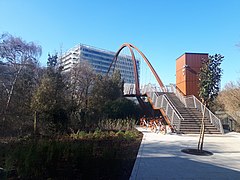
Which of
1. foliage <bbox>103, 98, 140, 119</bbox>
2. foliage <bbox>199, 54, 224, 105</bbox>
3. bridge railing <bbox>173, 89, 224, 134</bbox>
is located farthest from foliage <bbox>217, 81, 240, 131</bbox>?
foliage <bbox>199, 54, 224, 105</bbox>

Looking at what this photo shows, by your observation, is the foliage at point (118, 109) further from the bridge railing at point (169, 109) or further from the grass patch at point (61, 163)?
the grass patch at point (61, 163)

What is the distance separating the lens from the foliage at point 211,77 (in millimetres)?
7551

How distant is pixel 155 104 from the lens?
19.8 m

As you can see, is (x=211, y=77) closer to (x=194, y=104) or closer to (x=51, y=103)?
(x=51, y=103)

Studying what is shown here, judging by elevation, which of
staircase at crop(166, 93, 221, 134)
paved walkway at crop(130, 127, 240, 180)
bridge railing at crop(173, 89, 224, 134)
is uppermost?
bridge railing at crop(173, 89, 224, 134)

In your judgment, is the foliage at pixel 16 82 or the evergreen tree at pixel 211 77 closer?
the evergreen tree at pixel 211 77

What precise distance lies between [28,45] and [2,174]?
18.0 meters

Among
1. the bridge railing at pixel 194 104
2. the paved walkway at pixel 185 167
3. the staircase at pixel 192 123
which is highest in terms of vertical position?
the bridge railing at pixel 194 104

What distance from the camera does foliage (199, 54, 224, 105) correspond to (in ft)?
24.8

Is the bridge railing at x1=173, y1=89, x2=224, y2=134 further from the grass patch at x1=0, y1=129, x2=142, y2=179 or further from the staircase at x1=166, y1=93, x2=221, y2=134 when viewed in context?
the grass patch at x1=0, y1=129, x2=142, y2=179

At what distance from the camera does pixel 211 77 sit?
24.7ft

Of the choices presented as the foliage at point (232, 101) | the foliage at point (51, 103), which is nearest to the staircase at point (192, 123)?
the foliage at point (232, 101)

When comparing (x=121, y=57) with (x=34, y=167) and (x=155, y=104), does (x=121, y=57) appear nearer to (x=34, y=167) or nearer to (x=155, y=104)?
(x=155, y=104)

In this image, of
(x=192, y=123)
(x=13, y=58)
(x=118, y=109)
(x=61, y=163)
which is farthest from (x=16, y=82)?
(x=192, y=123)
